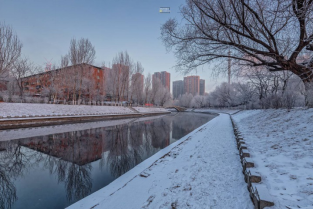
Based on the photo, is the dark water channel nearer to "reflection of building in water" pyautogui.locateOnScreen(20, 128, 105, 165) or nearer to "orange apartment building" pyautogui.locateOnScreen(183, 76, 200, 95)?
"reflection of building in water" pyautogui.locateOnScreen(20, 128, 105, 165)

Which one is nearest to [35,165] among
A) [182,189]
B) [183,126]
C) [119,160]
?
[119,160]

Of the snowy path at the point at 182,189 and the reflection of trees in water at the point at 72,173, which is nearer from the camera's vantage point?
the snowy path at the point at 182,189

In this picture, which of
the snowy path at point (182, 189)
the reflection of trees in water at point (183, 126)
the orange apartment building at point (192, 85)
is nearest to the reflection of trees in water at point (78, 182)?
the snowy path at point (182, 189)

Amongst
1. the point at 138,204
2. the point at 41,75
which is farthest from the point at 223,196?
the point at 41,75

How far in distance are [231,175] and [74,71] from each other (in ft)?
81.6

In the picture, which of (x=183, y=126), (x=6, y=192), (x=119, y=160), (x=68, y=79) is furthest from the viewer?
(x=68, y=79)

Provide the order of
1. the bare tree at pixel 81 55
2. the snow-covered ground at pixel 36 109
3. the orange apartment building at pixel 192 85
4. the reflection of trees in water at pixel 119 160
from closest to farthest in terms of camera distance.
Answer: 1. the reflection of trees in water at pixel 119 160
2. the snow-covered ground at pixel 36 109
3. the bare tree at pixel 81 55
4. the orange apartment building at pixel 192 85

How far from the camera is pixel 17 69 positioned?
2088cm

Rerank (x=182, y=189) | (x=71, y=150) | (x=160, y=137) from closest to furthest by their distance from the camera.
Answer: (x=182, y=189), (x=71, y=150), (x=160, y=137)

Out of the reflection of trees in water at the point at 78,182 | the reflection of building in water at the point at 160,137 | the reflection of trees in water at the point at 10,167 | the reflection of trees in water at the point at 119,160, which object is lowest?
the reflection of building in water at the point at 160,137

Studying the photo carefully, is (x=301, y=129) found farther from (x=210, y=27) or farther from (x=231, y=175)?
(x=210, y=27)

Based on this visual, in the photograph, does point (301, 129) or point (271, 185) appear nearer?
point (271, 185)

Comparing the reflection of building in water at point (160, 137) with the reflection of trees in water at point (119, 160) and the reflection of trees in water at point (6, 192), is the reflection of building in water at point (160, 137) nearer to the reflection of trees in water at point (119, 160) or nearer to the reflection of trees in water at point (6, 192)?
the reflection of trees in water at point (119, 160)

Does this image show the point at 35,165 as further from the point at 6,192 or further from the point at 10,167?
the point at 6,192
